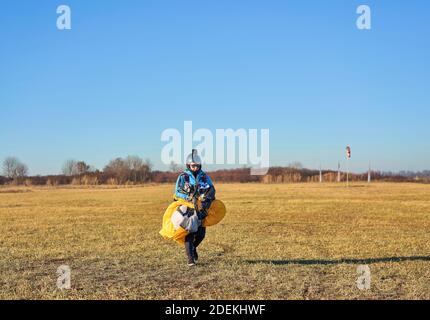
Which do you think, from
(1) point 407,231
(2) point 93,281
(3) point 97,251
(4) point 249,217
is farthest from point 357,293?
(4) point 249,217

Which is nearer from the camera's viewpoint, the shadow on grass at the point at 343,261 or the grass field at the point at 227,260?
the grass field at the point at 227,260

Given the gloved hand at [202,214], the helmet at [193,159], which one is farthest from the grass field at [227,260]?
the helmet at [193,159]

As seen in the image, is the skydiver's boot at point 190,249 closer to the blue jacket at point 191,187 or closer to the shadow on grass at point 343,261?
the blue jacket at point 191,187

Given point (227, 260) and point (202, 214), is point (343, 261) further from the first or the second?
point (202, 214)

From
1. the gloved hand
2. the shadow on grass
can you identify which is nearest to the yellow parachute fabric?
the gloved hand

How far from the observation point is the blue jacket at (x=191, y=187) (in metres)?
11.0

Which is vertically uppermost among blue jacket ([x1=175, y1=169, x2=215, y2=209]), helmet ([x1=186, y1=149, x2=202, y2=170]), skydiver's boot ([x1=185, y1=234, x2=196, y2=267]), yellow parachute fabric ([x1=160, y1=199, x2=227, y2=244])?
helmet ([x1=186, y1=149, x2=202, y2=170])

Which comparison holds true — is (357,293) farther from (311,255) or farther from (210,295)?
(311,255)

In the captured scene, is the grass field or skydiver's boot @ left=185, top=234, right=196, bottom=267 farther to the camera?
skydiver's boot @ left=185, top=234, right=196, bottom=267

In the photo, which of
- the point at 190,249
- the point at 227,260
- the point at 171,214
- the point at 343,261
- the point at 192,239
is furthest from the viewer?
the point at 227,260

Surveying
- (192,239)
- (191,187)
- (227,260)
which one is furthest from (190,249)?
(227,260)

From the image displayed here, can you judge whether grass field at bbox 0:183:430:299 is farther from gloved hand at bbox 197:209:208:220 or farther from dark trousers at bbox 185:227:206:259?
gloved hand at bbox 197:209:208:220

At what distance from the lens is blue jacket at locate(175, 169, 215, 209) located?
11.0 m

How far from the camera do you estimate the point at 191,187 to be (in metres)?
10.9
